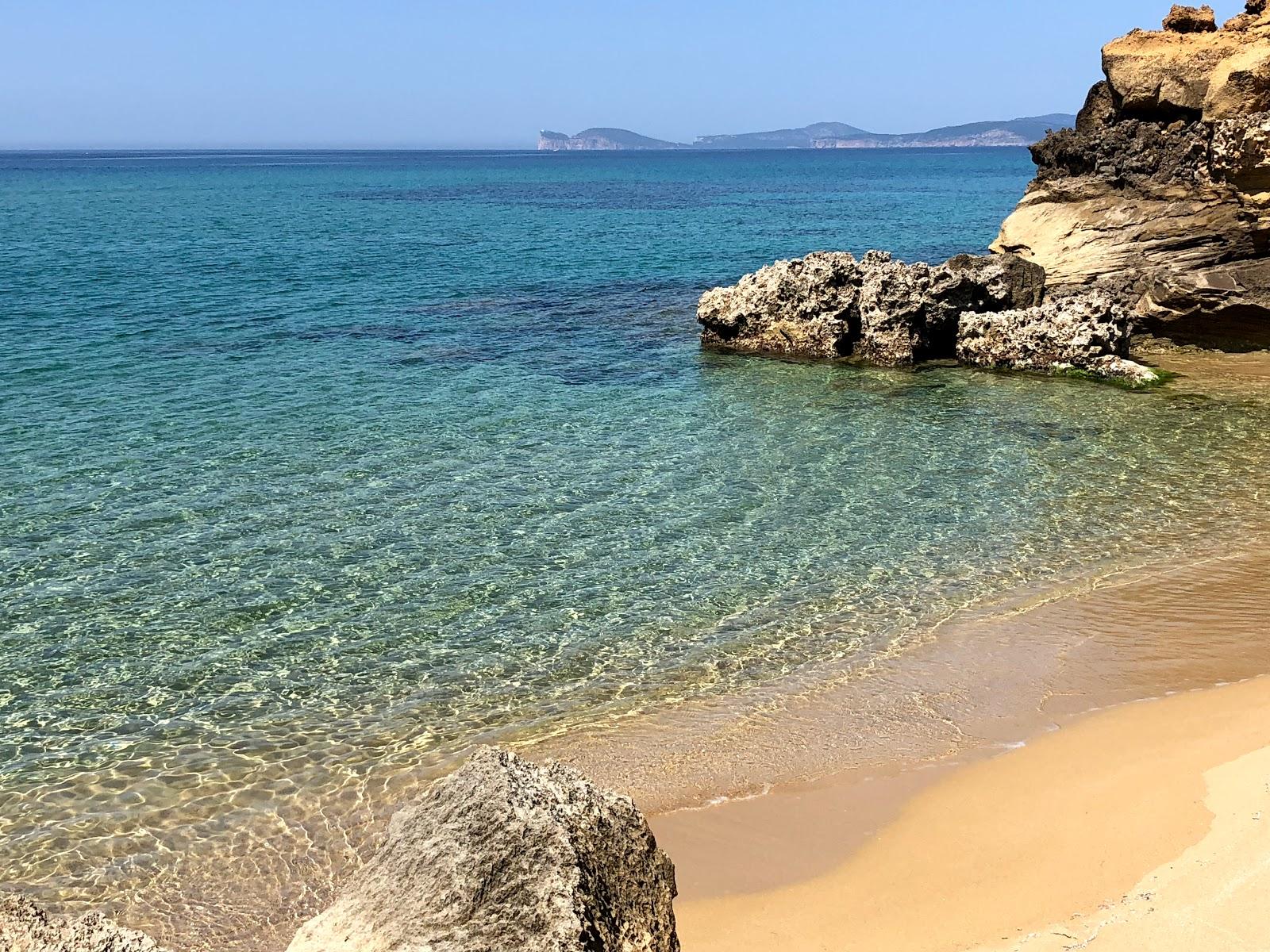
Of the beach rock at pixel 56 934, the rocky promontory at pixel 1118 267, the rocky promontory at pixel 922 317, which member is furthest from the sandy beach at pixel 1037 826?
the rocky promontory at pixel 1118 267

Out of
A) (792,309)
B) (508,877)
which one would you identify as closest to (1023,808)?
(508,877)

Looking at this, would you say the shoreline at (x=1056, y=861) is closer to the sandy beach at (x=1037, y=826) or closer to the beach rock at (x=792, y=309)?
the sandy beach at (x=1037, y=826)

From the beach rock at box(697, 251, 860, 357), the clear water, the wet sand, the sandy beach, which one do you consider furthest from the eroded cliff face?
the sandy beach

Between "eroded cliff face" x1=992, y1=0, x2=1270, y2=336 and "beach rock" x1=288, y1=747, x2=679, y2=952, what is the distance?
2175 centimetres

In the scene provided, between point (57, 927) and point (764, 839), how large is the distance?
4.95 meters

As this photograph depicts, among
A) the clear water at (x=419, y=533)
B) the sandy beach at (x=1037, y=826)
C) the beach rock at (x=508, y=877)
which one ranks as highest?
the beach rock at (x=508, y=877)

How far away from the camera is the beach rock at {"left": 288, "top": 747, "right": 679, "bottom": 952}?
4.68m

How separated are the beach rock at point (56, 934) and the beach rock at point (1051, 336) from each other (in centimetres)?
2155

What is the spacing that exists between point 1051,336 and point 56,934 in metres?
22.1

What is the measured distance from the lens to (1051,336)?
907 inches

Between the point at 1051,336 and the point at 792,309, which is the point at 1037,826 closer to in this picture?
the point at 1051,336

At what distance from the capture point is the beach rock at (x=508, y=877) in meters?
4.68

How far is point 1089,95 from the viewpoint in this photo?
2850cm

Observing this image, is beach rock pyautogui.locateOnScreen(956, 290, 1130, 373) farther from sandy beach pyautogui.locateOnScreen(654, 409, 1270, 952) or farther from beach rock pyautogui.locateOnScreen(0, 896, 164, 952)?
beach rock pyautogui.locateOnScreen(0, 896, 164, 952)
